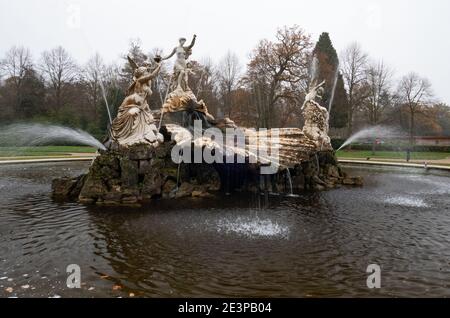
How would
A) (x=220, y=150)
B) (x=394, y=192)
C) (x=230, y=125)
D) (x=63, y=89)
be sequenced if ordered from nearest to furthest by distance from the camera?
(x=220, y=150) → (x=394, y=192) → (x=230, y=125) → (x=63, y=89)

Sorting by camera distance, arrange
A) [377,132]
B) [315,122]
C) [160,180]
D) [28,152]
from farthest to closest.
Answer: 1. [377,132]
2. [28,152]
3. [315,122]
4. [160,180]

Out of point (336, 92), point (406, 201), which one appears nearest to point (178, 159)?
point (406, 201)

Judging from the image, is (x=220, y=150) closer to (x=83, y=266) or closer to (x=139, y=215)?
(x=139, y=215)

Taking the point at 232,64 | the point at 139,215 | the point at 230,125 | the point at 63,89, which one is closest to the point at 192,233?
the point at 139,215

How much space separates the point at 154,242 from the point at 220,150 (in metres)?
6.00

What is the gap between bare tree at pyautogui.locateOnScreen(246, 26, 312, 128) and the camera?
112 ft

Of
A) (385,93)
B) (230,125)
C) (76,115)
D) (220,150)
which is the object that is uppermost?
(385,93)

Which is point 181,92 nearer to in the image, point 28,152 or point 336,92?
point 28,152

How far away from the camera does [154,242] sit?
7520 millimetres

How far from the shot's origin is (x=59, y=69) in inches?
1897

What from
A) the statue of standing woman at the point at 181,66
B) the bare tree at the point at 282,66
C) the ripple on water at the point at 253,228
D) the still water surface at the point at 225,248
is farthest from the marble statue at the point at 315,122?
the bare tree at the point at 282,66

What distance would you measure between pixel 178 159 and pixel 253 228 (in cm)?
580

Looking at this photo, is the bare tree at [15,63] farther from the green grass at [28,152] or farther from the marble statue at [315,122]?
the marble statue at [315,122]

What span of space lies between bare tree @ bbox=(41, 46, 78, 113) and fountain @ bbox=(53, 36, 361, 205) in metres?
38.5
